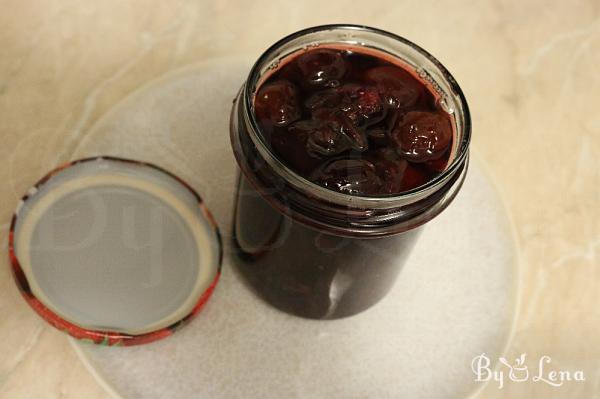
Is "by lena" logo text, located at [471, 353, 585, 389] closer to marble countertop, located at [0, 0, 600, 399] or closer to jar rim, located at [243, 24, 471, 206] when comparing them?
marble countertop, located at [0, 0, 600, 399]

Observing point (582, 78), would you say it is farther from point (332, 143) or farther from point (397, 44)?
point (332, 143)

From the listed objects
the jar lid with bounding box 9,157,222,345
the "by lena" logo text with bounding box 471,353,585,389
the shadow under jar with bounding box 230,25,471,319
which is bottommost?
the "by lena" logo text with bounding box 471,353,585,389

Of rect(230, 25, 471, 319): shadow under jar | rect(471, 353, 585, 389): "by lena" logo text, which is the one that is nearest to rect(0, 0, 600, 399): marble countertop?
rect(471, 353, 585, 389): "by lena" logo text

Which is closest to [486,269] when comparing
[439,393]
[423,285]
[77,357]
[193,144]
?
[423,285]

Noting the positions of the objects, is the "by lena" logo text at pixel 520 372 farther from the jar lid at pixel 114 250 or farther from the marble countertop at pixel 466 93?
the jar lid at pixel 114 250

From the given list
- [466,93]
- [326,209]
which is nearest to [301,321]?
[326,209]

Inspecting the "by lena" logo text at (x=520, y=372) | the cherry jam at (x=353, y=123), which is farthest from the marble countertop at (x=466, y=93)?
the cherry jam at (x=353, y=123)

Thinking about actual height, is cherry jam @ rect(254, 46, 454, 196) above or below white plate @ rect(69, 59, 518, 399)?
above

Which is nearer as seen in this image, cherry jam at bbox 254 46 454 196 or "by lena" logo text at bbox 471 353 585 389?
cherry jam at bbox 254 46 454 196
